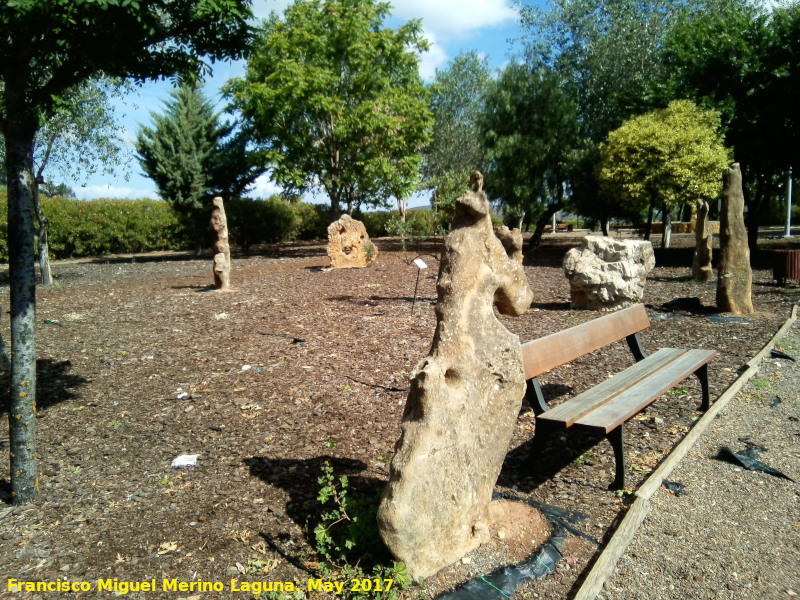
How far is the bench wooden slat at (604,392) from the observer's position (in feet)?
13.2

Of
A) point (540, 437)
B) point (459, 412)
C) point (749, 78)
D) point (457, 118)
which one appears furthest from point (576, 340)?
point (457, 118)

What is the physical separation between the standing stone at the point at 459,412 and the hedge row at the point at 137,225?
53.4 ft

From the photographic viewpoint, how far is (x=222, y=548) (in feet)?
11.0

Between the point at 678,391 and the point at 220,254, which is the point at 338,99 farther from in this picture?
the point at 678,391

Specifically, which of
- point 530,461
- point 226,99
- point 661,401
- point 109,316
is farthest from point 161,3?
point 226,99

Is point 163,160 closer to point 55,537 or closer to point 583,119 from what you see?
point 583,119

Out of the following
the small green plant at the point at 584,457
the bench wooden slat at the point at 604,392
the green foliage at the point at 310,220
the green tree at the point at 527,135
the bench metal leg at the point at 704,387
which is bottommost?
the small green plant at the point at 584,457

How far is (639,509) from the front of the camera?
368cm

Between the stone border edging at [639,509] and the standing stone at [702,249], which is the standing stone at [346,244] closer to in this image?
the standing stone at [702,249]

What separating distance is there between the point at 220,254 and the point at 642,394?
392 inches

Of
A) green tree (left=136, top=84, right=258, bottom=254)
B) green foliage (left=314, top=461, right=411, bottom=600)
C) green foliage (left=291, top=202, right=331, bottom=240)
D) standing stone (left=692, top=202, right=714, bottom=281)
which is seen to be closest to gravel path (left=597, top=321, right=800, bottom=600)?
green foliage (left=314, top=461, right=411, bottom=600)

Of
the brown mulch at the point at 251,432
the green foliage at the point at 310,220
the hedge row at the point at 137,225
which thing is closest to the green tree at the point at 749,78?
the brown mulch at the point at 251,432

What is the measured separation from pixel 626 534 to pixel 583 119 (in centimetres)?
2173

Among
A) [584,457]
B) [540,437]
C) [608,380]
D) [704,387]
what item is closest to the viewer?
[540,437]
